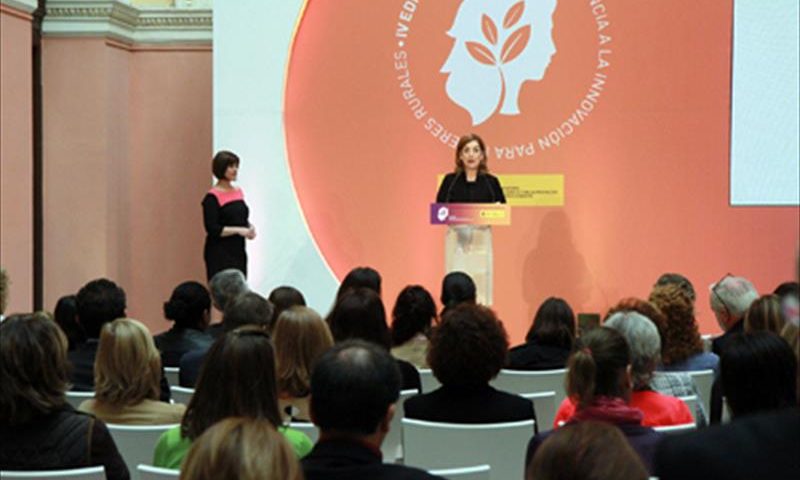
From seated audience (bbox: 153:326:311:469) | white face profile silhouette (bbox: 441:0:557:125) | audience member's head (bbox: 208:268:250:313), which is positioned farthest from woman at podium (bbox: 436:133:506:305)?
seated audience (bbox: 153:326:311:469)

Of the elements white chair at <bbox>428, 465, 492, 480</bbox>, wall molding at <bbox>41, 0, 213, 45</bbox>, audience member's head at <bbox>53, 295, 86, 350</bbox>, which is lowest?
white chair at <bbox>428, 465, 492, 480</bbox>

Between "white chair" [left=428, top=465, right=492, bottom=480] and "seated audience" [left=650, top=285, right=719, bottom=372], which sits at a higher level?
"seated audience" [left=650, top=285, right=719, bottom=372]

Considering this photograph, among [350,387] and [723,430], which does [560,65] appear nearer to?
[350,387]

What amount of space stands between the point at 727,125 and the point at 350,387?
631cm

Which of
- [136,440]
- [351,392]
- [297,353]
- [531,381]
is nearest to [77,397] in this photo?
[136,440]

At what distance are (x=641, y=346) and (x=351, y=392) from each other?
136 centimetres

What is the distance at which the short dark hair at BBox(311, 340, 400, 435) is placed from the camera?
2.10m

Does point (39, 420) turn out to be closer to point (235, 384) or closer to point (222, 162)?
point (235, 384)

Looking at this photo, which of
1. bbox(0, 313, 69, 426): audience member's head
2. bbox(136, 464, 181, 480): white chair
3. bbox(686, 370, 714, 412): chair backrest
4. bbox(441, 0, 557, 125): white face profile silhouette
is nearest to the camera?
bbox(136, 464, 181, 480): white chair

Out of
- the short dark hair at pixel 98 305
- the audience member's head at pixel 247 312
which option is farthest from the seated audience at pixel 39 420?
the short dark hair at pixel 98 305

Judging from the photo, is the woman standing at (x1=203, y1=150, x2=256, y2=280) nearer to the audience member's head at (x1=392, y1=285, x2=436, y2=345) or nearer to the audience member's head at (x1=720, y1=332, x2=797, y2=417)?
the audience member's head at (x1=392, y1=285, x2=436, y2=345)

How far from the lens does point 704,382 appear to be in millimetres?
3910

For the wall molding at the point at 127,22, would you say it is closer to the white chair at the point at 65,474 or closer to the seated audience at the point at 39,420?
the seated audience at the point at 39,420

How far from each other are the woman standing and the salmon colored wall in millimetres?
1605
